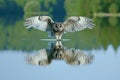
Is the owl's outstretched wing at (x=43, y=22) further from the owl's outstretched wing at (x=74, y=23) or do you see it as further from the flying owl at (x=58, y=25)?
the owl's outstretched wing at (x=74, y=23)

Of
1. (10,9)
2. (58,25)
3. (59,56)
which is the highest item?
(10,9)

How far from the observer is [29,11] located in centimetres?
2114

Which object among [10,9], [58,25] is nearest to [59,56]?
[58,25]

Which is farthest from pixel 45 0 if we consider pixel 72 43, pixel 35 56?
pixel 35 56

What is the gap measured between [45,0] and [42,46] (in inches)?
618

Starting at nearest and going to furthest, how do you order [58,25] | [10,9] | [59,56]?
[59,56] < [58,25] < [10,9]

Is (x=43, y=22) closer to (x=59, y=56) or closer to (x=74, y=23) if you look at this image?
(x=74, y=23)

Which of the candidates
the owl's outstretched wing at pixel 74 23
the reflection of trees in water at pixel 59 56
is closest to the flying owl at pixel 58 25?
the owl's outstretched wing at pixel 74 23

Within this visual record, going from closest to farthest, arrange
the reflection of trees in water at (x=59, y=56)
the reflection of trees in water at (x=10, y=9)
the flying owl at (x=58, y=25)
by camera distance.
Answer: the reflection of trees in water at (x=59, y=56) < the flying owl at (x=58, y=25) < the reflection of trees in water at (x=10, y=9)

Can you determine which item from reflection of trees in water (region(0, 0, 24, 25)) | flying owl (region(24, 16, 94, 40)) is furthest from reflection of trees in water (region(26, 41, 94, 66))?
reflection of trees in water (region(0, 0, 24, 25))

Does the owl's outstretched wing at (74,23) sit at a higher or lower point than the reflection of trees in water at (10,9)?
lower

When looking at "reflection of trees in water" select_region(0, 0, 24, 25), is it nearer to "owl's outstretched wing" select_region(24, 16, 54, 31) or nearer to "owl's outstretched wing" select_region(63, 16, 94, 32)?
"owl's outstretched wing" select_region(24, 16, 54, 31)

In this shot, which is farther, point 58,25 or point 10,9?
point 10,9

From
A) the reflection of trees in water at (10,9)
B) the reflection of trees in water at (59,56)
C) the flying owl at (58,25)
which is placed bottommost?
the reflection of trees in water at (59,56)
